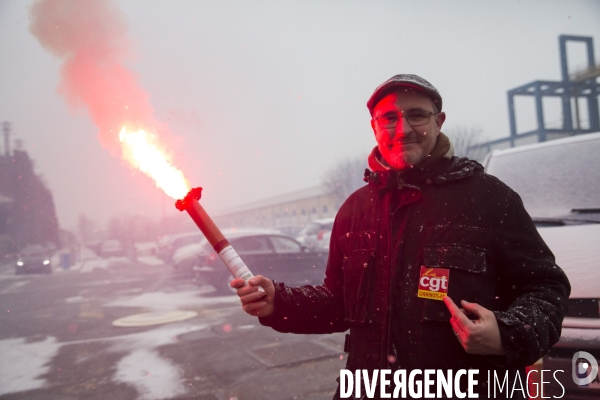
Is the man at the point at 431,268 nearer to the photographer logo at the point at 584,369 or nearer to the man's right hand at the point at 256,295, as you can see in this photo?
the man's right hand at the point at 256,295

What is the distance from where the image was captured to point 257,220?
224ft

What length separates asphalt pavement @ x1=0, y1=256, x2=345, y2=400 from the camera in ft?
16.1

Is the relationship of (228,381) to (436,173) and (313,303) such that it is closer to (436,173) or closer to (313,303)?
(313,303)

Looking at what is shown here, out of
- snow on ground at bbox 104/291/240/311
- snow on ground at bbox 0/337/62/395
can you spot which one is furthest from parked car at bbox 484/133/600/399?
snow on ground at bbox 104/291/240/311

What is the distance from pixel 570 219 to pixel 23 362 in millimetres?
6977

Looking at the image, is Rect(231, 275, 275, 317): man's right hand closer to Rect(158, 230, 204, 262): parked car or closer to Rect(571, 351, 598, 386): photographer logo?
Rect(571, 351, 598, 386): photographer logo

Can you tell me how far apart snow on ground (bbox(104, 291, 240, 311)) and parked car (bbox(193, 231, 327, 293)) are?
0.57 m

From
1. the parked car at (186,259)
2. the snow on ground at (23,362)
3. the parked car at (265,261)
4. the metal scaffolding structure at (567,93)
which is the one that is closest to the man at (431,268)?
the snow on ground at (23,362)

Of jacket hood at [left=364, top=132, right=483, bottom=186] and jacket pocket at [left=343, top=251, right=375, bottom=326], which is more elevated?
jacket hood at [left=364, top=132, right=483, bottom=186]

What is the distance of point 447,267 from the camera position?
1.72 meters

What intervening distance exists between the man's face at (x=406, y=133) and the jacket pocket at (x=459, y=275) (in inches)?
17.3

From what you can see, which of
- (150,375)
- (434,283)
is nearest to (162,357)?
(150,375)

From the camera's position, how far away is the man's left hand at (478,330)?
1491mm

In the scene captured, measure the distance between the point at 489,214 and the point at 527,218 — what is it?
172mm
